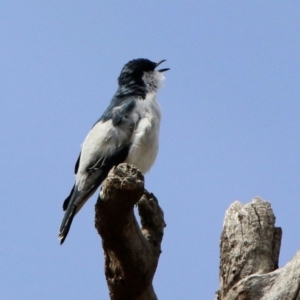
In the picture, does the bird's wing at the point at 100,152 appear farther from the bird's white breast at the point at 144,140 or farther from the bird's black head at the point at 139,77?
the bird's black head at the point at 139,77

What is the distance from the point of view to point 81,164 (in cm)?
962

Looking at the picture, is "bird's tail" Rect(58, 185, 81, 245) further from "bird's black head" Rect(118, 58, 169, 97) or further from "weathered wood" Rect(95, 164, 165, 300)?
"bird's black head" Rect(118, 58, 169, 97)

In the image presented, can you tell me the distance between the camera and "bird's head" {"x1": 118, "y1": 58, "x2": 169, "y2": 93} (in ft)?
36.3

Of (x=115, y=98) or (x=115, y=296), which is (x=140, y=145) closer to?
(x=115, y=98)

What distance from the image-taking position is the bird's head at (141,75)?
11.1 metres

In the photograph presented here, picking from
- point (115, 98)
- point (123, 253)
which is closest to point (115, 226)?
point (123, 253)

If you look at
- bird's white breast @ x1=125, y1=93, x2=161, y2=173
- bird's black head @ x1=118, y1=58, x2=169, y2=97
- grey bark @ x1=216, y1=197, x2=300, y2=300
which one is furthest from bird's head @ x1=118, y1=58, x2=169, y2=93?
grey bark @ x1=216, y1=197, x2=300, y2=300

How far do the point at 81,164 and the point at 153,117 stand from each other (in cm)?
99

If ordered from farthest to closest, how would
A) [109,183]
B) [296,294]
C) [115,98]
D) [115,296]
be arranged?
[115,98]
[115,296]
[109,183]
[296,294]

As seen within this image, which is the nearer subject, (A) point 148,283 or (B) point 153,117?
(A) point 148,283

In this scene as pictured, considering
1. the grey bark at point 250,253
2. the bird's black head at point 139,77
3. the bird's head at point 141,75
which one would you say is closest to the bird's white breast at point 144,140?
the bird's black head at point 139,77

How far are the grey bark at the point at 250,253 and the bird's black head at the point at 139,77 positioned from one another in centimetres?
445

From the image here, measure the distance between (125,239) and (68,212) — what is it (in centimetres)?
263

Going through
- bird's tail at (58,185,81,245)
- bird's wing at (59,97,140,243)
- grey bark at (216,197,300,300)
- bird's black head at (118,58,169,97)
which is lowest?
grey bark at (216,197,300,300)
